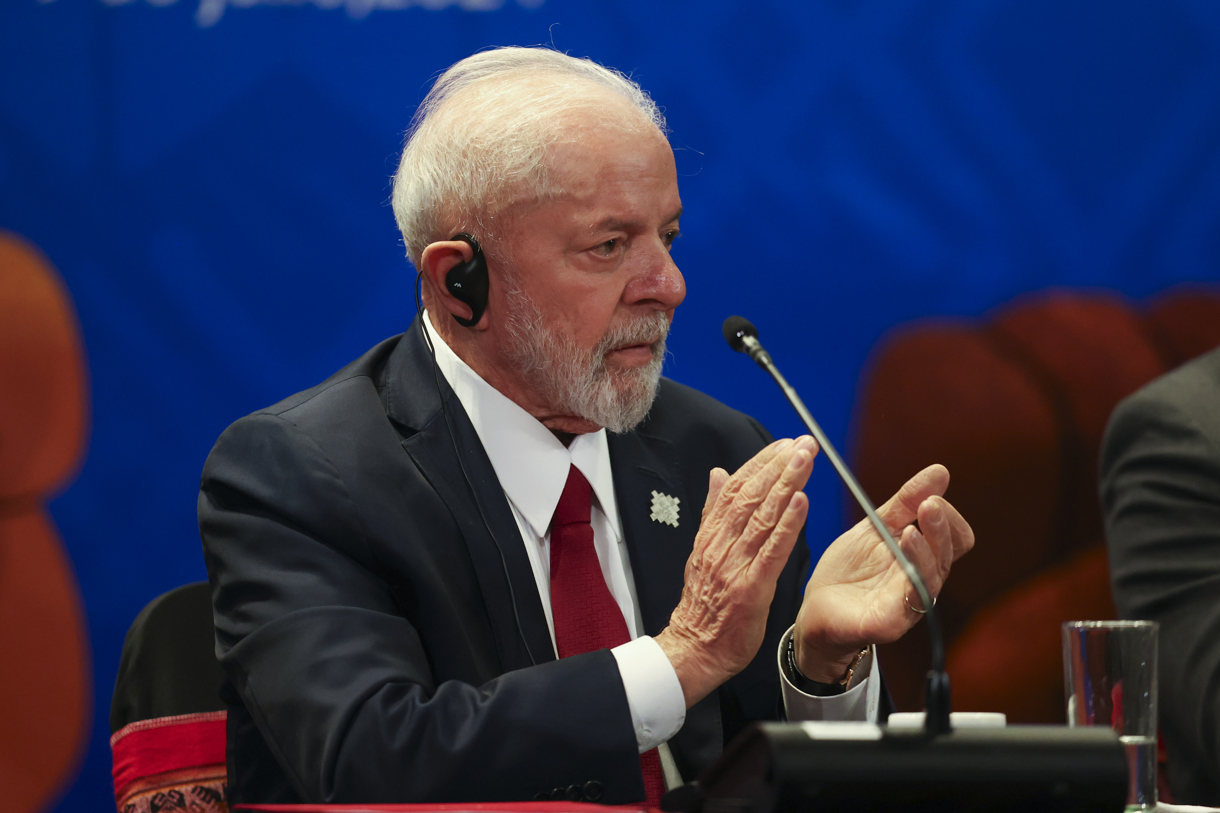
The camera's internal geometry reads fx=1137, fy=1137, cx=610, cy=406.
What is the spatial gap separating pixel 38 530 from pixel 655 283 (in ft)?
4.32

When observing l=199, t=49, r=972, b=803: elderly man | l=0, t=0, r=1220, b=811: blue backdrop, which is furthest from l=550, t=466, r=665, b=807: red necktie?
l=0, t=0, r=1220, b=811: blue backdrop

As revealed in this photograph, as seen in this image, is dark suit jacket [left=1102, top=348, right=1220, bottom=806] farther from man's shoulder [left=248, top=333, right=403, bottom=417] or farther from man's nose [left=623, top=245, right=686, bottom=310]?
man's shoulder [left=248, top=333, right=403, bottom=417]

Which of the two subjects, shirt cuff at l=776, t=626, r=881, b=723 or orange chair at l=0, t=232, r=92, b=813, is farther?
orange chair at l=0, t=232, r=92, b=813

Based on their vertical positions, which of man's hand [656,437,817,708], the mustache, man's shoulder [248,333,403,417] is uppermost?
the mustache

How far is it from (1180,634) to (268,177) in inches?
71.7

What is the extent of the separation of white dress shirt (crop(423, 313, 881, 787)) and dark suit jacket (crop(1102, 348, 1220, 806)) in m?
0.63

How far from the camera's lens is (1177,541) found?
190 cm

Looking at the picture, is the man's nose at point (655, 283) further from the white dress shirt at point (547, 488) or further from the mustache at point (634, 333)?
the white dress shirt at point (547, 488)

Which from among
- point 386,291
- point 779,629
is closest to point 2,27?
point 386,291

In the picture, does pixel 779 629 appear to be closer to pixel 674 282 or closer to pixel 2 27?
pixel 674 282

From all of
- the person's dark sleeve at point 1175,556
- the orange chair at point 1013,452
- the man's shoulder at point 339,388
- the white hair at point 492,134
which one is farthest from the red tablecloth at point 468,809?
the orange chair at point 1013,452

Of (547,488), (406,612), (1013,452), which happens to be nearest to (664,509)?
(547,488)

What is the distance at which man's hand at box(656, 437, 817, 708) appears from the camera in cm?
121

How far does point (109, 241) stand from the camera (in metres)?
2.17
